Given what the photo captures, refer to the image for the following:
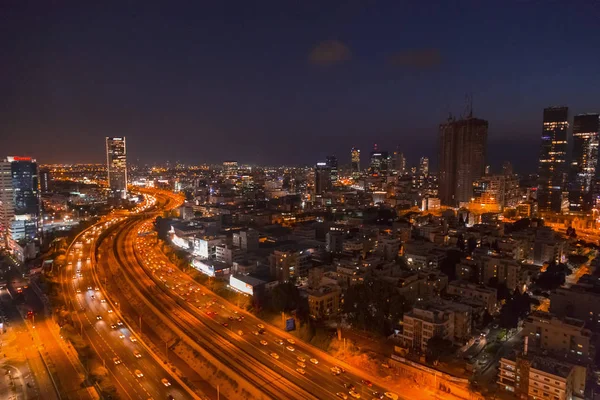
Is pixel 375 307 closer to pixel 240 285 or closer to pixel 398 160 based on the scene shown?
pixel 240 285

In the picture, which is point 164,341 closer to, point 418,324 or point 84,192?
point 418,324

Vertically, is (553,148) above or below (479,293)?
above

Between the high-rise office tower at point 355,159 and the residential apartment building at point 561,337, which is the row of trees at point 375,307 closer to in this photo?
the residential apartment building at point 561,337

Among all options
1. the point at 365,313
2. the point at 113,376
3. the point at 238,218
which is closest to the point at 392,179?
the point at 238,218

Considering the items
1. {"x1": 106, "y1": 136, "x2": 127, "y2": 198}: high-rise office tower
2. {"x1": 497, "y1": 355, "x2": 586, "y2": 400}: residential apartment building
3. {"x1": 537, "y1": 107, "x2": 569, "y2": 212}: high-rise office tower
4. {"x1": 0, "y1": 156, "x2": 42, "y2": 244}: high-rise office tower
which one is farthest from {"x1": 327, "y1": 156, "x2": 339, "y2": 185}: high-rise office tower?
{"x1": 497, "y1": 355, "x2": 586, "y2": 400}: residential apartment building

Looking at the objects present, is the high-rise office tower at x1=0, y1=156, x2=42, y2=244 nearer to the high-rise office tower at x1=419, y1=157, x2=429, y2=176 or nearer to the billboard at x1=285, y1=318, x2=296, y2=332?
the billboard at x1=285, y1=318, x2=296, y2=332

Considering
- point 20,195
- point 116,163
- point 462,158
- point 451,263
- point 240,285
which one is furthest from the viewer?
point 116,163

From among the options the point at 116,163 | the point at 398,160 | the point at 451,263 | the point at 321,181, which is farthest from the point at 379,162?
the point at 451,263

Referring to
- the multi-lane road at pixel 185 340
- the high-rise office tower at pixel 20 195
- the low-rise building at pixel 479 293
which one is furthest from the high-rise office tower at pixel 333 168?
the low-rise building at pixel 479 293
